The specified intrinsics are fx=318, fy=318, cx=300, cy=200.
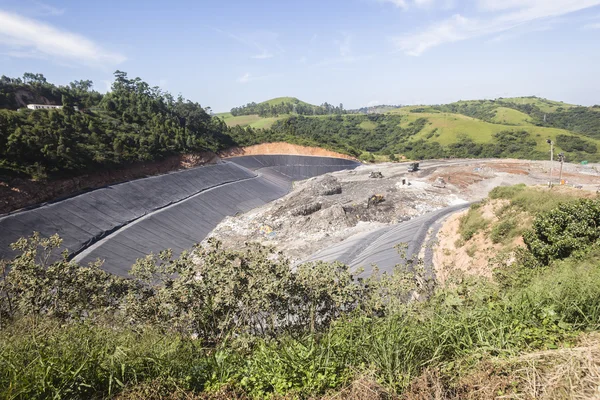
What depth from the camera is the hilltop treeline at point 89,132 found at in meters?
30.0

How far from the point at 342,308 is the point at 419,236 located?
15.4 m

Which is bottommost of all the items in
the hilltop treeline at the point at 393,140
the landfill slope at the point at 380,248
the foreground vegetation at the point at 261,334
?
the landfill slope at the point at 380,248

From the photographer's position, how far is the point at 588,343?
4.82 metres

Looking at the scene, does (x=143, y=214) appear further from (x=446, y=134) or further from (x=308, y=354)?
(x=446, y=134)

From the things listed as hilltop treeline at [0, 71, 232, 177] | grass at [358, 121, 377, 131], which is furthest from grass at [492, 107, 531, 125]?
hilltop treeline at [0, 71, 232, 177]

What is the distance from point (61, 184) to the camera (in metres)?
30.2

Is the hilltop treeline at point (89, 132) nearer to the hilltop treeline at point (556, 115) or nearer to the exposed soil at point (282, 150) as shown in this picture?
Result: the exposed soil at point (282, 150)

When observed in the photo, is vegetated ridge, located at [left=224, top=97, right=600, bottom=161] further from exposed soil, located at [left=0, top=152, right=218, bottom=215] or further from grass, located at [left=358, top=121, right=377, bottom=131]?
exposed soil, located at [left=0, top=152, right=218, bottom=215]

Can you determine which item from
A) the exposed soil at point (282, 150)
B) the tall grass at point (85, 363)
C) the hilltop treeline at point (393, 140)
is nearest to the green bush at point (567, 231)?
the tall grass at point (85, 363)

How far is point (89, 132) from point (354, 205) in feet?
117

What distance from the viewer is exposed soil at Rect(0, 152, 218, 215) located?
2558 cm

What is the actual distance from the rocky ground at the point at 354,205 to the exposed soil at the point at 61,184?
13578mm

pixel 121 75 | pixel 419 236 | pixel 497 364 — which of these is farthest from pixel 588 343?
pixel 121 75

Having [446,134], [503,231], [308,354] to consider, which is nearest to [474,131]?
[446,134]
